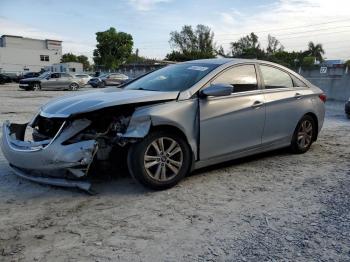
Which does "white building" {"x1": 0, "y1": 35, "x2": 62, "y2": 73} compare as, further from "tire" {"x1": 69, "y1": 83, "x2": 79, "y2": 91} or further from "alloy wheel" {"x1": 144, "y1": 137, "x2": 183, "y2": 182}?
"alloy wheel" {"x1": 144, "y1": 137, "x2": 183, "y2": 182}

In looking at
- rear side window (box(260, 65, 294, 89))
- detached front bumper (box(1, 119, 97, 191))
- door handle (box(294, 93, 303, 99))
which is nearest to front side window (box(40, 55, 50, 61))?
rear side window (box(260, 65, 294, 89))

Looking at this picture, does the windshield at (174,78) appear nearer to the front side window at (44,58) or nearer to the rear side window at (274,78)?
the rear side window at (274,78)

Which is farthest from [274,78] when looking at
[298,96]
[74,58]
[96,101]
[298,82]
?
[74,58]

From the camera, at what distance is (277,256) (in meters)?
3.23

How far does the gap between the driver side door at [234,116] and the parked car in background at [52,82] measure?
2615cm

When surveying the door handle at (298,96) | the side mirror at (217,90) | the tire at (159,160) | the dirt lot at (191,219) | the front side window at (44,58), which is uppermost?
the front side window at (44,58)

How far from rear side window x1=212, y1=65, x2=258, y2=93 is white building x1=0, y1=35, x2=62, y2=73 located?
8245 cm

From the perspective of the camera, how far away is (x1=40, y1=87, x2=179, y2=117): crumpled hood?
4.58 m

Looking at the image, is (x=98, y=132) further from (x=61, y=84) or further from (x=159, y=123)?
(x=61, y=84)

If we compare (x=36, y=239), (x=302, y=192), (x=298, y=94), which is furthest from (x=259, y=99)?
(x=36, y=239)

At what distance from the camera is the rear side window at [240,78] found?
5.45m

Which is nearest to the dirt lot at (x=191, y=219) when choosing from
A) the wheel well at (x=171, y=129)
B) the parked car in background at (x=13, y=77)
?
the wheel well at (x=171, y=129)

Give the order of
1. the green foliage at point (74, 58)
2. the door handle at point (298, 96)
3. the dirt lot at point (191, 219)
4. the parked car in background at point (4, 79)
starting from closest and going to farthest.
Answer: the dirt lot at point (191, 219), the door handle at point (298, 96), the parked car in background at point (4, 79), the green foliage at point (74, 58)

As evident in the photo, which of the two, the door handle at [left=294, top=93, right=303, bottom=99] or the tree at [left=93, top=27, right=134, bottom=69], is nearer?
the door handle at [left=294, top=93, right=303, bottom=99]
